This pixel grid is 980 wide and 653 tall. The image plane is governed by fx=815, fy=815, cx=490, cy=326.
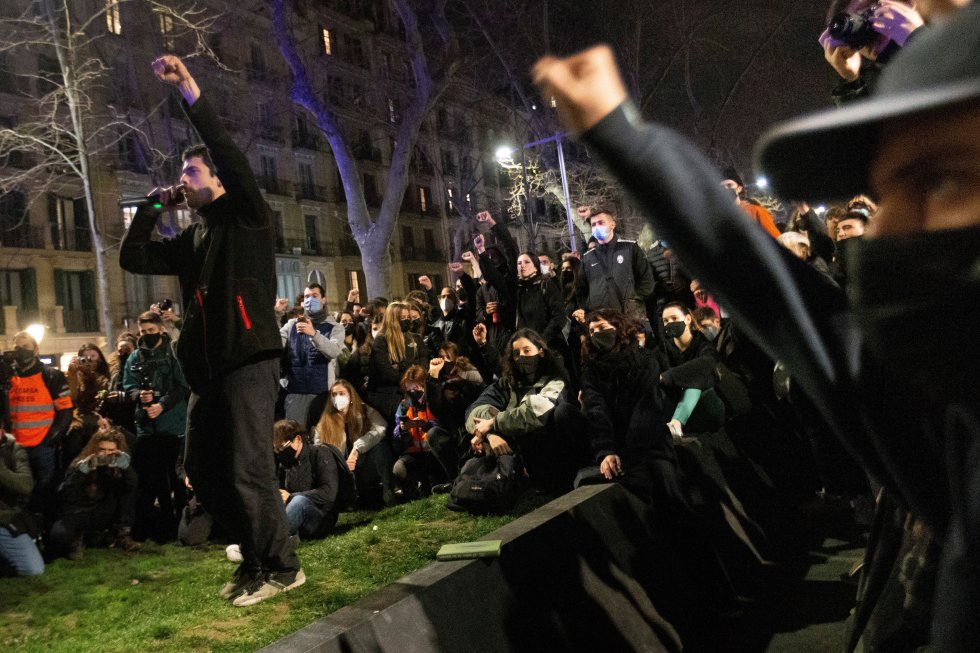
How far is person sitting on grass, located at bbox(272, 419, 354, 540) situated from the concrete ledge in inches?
97.6

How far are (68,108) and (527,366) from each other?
26.9 m

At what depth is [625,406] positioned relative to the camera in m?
6.06

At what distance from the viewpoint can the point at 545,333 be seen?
9000 mm

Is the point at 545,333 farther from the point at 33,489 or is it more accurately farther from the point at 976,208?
the point at 976,208

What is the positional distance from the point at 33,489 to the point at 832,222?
730cm

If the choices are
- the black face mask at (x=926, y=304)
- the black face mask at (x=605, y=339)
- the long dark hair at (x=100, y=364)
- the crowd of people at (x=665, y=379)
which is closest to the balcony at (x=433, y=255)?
the crowd of people at (x=665, y=379)

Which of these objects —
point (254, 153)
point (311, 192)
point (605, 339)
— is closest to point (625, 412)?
point (605, 339)

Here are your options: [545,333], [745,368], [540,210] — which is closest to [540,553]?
[745,368]

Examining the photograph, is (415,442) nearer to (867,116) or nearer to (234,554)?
(234,554)

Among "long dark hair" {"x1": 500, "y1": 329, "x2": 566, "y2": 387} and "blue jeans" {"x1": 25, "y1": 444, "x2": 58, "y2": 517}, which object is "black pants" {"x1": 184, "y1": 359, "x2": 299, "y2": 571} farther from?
"blue jeans" {"x1": 25, "y1": 444, "x2": 58, "y2": 517}

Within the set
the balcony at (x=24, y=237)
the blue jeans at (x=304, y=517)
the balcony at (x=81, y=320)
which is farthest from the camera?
the balcony at (x=81, y=320)

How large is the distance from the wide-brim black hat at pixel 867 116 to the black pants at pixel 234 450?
3368 mm

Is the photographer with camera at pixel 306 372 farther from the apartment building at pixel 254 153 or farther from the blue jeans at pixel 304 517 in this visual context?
the apartment building at pixel 254 153

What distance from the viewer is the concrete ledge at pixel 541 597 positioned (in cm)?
318
